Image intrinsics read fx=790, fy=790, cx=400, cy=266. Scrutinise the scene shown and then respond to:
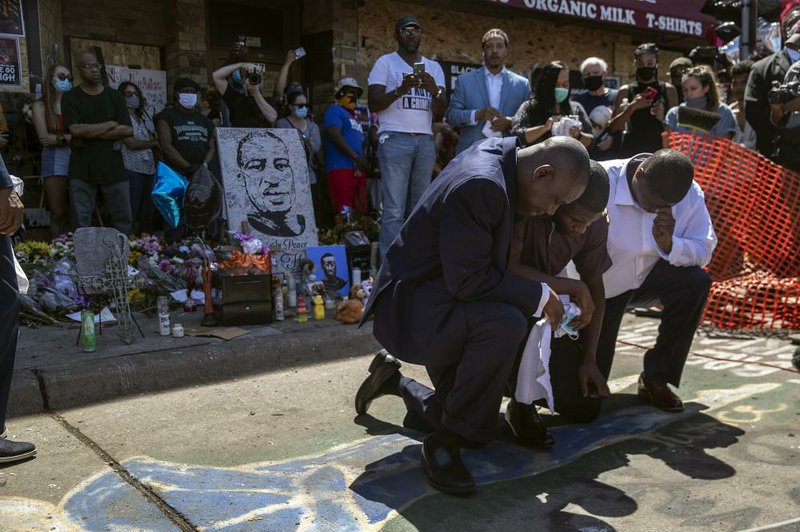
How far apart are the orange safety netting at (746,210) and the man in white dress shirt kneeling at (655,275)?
78.4 inches

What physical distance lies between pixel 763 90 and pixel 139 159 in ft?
18.0

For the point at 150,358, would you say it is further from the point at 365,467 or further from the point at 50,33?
the point at 50,33

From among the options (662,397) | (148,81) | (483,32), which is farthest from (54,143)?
(483,32)

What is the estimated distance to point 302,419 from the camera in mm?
3799

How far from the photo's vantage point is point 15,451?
10.5 feet

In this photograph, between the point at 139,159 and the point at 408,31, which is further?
the point at 139,159

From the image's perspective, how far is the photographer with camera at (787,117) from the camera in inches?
221

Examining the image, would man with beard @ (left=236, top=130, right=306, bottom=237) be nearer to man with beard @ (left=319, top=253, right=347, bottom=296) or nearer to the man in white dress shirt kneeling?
man with beard @ (left=319, top=253, right=347, bottom=296)

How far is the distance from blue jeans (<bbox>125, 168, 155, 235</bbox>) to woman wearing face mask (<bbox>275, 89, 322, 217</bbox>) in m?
1.40

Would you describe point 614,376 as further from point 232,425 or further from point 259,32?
point 259,32

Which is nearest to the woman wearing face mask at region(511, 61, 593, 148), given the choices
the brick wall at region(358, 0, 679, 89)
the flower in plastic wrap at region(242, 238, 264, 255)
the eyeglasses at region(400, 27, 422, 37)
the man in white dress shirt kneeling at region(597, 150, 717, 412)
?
the eyeglasses at region(400, 27, 422, 37)

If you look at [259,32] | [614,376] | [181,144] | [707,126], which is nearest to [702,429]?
[614,376]

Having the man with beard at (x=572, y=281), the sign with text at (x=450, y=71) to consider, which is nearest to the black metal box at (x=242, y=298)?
the man with beard at (x=572, y=281)

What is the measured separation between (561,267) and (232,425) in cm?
168
